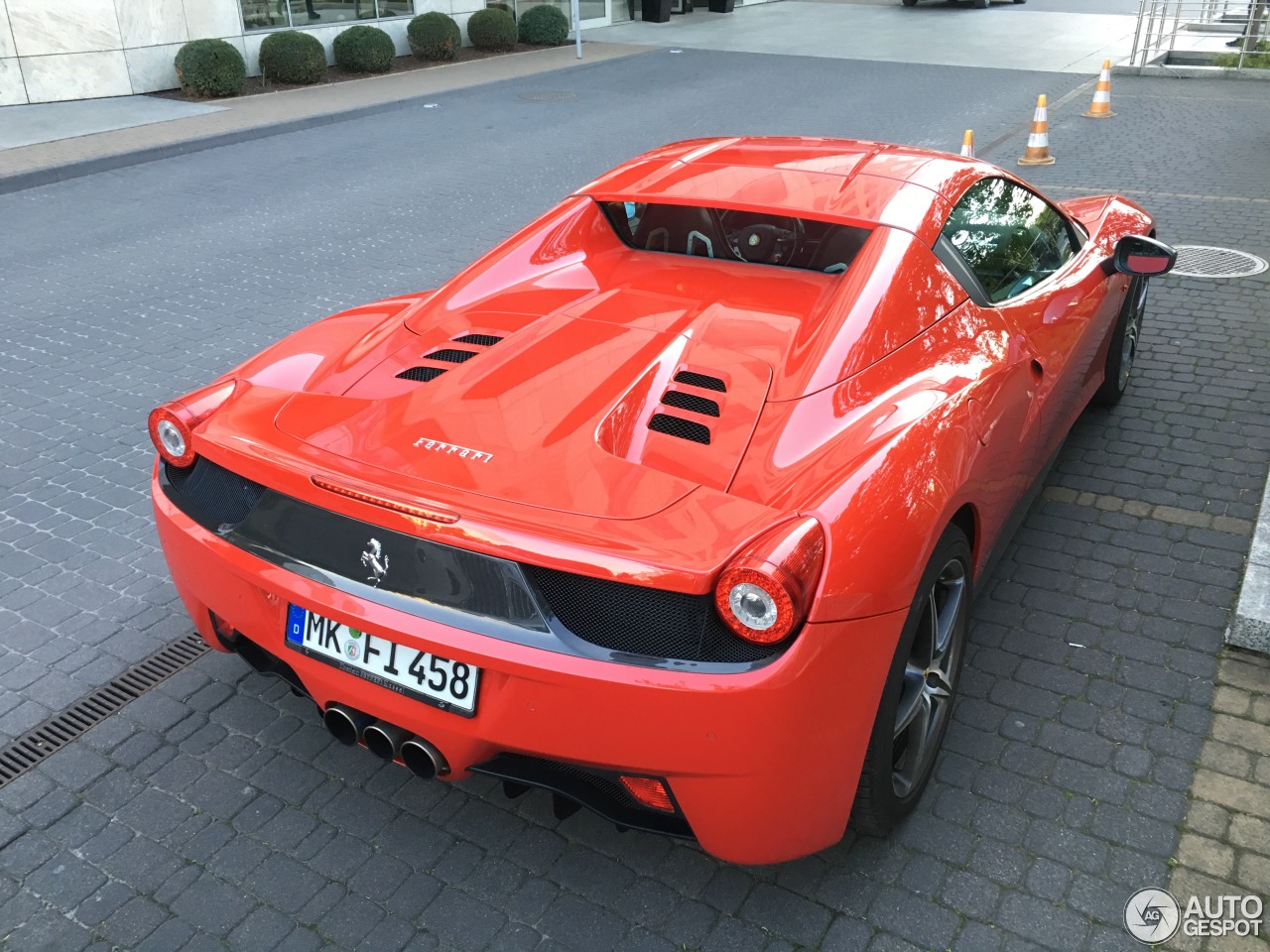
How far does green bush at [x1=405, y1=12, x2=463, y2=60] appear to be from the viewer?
1870 centimetres

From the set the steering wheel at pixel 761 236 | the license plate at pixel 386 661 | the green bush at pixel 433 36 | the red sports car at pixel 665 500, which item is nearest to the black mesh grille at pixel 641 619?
the red sports car at pixel 665 500

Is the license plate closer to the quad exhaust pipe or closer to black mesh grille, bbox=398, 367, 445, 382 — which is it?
the quad exhaust pipe

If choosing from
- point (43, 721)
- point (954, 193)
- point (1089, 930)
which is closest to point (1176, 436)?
point (954, 193)

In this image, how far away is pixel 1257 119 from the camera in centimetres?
1342

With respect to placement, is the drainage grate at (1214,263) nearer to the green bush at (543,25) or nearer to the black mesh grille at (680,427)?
the black mesh grille at (680,427)

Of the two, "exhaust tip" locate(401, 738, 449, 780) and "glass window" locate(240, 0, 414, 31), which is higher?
"glass window" locate(240, 0, 414, 31)

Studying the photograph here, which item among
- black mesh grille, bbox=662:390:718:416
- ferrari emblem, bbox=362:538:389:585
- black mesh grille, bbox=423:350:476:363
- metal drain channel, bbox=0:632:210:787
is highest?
black mesh grille, bbox=423:350:476:363

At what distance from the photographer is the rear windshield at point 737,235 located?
350 cm

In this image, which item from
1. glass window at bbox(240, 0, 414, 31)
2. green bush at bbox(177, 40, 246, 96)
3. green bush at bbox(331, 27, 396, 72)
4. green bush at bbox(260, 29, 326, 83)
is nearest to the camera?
green bush at bbox(177, 40, 246, 96)

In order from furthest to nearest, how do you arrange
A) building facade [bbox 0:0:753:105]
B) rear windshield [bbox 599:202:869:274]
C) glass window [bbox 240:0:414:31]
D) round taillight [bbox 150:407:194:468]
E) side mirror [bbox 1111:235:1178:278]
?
glass window [bbox 240:0:414:31]
building facade [bbox 0:0:753:105]
side mirror [bbox 1111:235:1178:278]
rear windshield [bbox 599:202:869:274]
round taillight [bbox 150:407:194:468]

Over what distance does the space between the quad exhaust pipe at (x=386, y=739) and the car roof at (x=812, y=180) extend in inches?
75.8

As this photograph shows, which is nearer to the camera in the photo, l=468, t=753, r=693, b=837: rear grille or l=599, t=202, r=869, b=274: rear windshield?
l=468, t=753, r=693, b=837: rear grille

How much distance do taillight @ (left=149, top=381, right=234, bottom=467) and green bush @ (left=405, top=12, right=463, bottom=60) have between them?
57.2ft

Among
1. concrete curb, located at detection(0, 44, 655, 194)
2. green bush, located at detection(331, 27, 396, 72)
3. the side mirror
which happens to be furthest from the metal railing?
the side mirror
